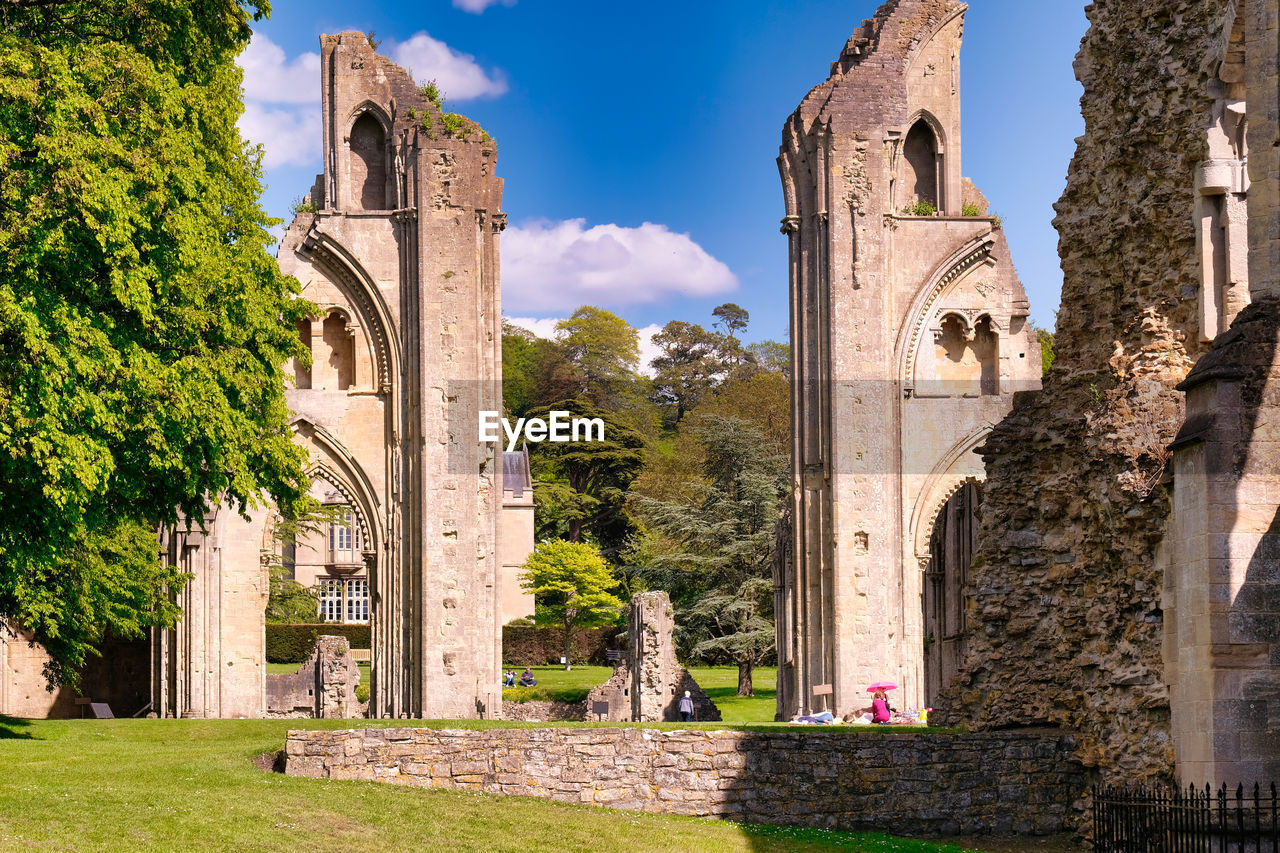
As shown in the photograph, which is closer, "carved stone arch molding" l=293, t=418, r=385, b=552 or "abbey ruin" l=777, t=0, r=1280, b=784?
"abbey ruin" l=777, t=0, r=1280, b=784

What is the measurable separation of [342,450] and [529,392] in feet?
169

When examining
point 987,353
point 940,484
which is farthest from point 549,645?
point 987,353

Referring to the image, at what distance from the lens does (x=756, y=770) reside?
597 inches

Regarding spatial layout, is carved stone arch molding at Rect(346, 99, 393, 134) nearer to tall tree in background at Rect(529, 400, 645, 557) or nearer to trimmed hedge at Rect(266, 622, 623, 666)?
trimmed hedge at Rect(266, 622, 623, 666)

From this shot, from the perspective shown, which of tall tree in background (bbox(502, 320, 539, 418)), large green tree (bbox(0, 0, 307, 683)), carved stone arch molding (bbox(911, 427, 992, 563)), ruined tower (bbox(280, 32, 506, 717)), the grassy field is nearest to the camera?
the grassy field

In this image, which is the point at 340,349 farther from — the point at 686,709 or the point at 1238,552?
the point at 1238,552

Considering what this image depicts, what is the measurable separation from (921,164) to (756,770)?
61.3 feet

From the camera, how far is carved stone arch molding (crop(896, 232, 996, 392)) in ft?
95.3

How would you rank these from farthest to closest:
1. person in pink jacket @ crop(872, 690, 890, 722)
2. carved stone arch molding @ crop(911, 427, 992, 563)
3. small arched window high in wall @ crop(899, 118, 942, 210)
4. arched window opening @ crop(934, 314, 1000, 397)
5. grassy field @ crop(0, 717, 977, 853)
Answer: small arched window high in wall @ crop(899, 118, 942, 210) < arched window opening @ crop(934, 314, 1000, 397) < carved stone arch molding @ crop(911, 427, 992, 563) < person in pink jacket @ crop(872, 690, 890, 722) < grassy field @ crop(0, 717, 977, 853)

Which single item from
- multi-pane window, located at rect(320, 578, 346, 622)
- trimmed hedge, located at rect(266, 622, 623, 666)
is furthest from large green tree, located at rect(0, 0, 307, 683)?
multi-pane window, located at rect(320, 578, 346, 622)

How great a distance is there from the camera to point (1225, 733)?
1112cm

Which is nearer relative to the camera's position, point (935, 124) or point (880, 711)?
point (880, 711)

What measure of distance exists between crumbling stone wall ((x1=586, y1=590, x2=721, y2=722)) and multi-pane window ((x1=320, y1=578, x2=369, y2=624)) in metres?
32.9

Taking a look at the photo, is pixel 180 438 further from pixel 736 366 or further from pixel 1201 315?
pixel 736 366
